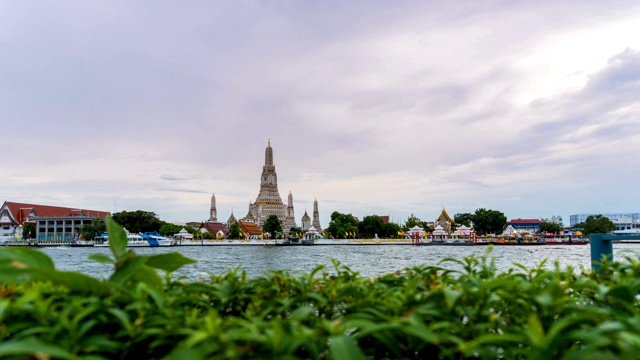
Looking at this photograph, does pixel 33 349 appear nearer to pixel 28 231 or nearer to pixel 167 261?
pixel 167 261

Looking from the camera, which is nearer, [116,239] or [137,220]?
[116,239]

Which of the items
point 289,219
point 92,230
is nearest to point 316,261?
point 92,230

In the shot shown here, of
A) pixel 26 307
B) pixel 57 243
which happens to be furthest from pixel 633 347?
pixel 57 243

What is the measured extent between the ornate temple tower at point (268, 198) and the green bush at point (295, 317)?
446 feet

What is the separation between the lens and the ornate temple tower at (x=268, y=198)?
139375mm

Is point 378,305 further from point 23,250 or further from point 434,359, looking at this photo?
point 23,250

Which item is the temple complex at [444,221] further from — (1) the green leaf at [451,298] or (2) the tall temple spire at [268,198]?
(1) the green leaf at [451,298]

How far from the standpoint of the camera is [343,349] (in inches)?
45.7

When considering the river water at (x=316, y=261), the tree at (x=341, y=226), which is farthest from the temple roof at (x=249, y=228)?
the river water at (x=316, y=261)

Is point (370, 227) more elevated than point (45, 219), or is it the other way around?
point (45, 219)

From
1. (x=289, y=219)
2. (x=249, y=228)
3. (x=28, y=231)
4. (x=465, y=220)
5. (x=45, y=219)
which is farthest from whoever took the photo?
(x=289, y=219)

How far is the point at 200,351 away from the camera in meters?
1.07

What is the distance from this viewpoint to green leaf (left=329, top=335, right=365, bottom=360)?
1143mm

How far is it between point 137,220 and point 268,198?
5733 centimetres
